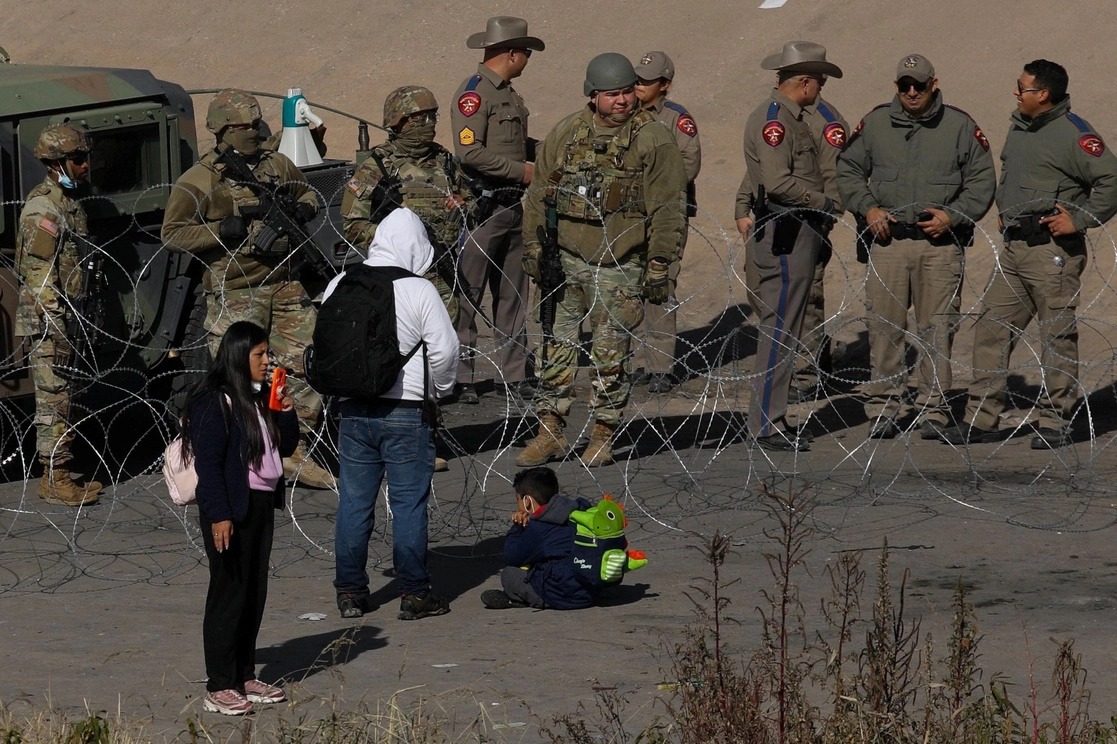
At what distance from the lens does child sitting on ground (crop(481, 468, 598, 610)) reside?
6738 millimetres

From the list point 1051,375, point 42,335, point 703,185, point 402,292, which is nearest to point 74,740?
point 402,292

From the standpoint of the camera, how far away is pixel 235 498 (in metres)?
5.55

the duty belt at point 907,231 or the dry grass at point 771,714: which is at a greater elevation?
the duty belt at point 907,231

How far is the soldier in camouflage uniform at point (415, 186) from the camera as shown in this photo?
30.3ft

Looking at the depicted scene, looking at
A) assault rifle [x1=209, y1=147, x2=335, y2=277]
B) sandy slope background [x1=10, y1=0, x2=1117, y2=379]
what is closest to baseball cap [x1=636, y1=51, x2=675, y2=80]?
sandy slope background [x1=10, y1=0, x2=1117, y2=379]

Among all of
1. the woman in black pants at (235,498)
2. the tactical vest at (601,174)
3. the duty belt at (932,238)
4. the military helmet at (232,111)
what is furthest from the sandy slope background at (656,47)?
the woman in black pants at (235,498)

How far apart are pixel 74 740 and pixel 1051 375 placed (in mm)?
6357

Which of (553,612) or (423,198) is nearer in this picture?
(553,612)

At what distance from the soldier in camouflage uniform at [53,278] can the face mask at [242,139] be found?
26.0 inches

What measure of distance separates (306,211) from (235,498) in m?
3.43

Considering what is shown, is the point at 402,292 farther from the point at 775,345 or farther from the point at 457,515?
the point at 775,345

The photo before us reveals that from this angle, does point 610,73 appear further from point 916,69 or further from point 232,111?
point 232,111

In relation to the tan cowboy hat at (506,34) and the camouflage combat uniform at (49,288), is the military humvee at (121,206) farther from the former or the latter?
the tan cowboy hat at (506,34)

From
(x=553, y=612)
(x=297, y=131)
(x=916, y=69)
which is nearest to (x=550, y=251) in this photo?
(x=916, y=69)
